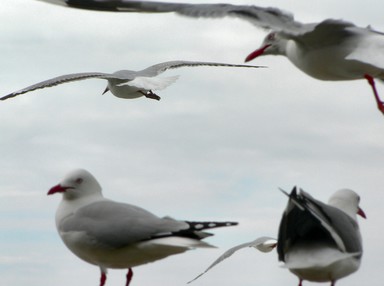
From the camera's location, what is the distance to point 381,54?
7.20 metres

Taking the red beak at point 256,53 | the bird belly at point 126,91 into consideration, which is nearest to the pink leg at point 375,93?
the red beak at point 256,53

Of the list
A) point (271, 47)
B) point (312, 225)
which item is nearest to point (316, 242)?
point (312, 225)

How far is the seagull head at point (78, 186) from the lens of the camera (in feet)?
22.4

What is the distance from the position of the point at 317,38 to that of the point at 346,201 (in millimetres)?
1139

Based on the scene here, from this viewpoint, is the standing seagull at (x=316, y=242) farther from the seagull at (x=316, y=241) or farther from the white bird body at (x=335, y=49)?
the white bird body at (x=335, y=49)

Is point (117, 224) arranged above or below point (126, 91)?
above

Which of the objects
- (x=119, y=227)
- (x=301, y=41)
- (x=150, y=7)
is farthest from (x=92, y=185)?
(x=301, y=41)

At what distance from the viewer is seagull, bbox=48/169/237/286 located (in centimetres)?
625

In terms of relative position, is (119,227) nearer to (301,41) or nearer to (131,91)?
(301,41)

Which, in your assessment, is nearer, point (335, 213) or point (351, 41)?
point (335, 213)

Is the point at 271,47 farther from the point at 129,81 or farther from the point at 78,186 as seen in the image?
the point at 129,81

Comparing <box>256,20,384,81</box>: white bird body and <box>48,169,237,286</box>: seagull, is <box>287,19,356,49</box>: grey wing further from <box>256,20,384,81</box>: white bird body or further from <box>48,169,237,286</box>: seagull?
<box>48,169,237,286</box>: seagull

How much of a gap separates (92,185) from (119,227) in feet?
1.77

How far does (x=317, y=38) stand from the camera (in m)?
7.44
